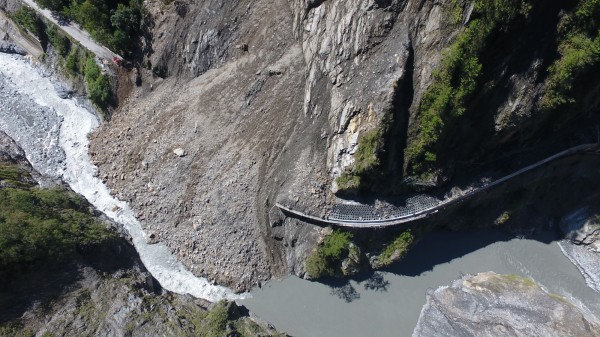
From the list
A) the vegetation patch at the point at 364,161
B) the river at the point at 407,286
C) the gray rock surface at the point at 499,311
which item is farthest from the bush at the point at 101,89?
the gray rock surface at the point at 499,311

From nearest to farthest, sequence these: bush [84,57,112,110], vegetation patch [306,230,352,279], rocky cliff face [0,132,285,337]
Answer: rocky cliff face [0,132,285,337], vegetation patch [306,230,352,279], bush [84,57,112,110]

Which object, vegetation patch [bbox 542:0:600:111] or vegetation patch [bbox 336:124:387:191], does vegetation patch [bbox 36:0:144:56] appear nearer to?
vegetation patch [bbox 336:124:387:191]

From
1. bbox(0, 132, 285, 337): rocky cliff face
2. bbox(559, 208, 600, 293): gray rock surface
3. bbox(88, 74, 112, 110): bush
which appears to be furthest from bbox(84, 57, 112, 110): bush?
bbox(559, 208, 600, 293): gray rock surface

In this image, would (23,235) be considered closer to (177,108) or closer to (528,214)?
(177,108)

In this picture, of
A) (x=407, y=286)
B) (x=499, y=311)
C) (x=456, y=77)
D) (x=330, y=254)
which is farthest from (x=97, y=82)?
(x=499, y=311)

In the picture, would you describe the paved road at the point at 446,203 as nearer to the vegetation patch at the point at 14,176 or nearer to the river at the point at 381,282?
the river at the point at 381,282

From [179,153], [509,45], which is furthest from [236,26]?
[509,45]

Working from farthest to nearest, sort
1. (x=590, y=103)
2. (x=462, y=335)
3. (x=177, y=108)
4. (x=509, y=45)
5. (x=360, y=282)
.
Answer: (x=177, y=108) < (x=360, y=282) < (x=462, y=335) < (x=590, y=103) < (x=509, y=45)
